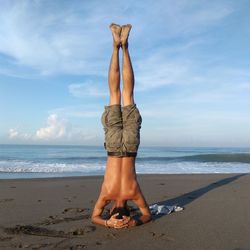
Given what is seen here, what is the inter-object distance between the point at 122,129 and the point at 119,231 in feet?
4.86

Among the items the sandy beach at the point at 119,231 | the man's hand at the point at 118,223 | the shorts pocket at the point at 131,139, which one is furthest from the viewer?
the shorts pocket at the point at 131,139

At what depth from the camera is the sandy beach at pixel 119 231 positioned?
4.53m

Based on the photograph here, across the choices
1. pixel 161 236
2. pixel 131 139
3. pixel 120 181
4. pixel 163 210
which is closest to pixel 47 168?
pixel 163 210

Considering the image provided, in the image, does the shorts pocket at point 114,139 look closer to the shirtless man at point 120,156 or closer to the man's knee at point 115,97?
the shirtless man at point 120,156

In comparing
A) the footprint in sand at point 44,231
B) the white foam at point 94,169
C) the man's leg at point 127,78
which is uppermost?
the man's leg at point 127,78

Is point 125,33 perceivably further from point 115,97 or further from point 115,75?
point 115,97

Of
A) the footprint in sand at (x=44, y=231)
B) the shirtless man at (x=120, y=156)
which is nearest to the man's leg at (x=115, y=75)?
the shirtless man at (x=120, y=156)

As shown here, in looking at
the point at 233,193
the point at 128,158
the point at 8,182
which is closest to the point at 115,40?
the point at 128,158

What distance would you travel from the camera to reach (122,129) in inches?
223

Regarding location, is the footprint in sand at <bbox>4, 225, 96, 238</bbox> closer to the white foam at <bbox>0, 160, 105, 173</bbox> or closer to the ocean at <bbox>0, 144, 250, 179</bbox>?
the ocean at <bbox>0, 144, 250, 179</bbox>

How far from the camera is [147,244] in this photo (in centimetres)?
453

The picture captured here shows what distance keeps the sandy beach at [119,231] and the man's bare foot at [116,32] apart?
9.22 ft

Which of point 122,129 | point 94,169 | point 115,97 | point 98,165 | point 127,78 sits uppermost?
point 127,78

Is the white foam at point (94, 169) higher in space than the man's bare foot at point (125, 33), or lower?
lower
